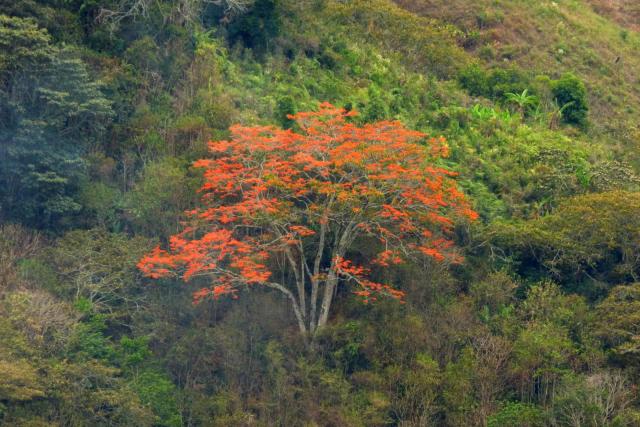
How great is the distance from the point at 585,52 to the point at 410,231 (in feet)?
58.5

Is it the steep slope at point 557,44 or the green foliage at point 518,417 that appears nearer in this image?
the green foliage at point 518,417

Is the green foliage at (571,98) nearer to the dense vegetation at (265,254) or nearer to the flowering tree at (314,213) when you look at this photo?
the dense vegetation at (265,254)

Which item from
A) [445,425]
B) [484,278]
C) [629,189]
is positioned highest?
[629,189]

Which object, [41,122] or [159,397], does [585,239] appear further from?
[41,122]

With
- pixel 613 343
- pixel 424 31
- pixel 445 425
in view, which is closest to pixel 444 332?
pixel 445 425

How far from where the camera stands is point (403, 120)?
2980cm

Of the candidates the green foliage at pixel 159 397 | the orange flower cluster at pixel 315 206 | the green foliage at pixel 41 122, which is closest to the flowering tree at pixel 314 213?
the orange flower cluster at pixel 315 206

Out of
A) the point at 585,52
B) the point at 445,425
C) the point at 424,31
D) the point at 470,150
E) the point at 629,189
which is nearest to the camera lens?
the point at 445,425

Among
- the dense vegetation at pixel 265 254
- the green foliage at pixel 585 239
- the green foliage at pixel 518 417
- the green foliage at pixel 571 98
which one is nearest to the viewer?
the green foliage at pixel 518 417

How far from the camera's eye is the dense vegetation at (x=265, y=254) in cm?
2205

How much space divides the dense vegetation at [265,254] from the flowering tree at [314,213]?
3.2 inches

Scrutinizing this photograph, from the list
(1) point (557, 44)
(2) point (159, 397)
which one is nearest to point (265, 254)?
(2) point (159, 397)

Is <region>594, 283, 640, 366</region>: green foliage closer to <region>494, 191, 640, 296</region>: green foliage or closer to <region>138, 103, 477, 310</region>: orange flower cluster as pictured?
<region>494, 191, 640, 296</region>: green foliage

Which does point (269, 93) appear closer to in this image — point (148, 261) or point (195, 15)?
point (195, 15)
